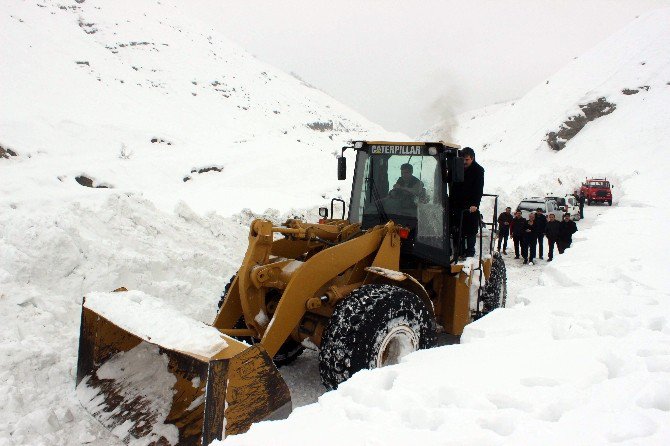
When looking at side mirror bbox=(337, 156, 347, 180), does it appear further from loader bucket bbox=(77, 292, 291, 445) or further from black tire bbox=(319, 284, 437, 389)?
loader bucket bbox=(77, 292, 291, 445)

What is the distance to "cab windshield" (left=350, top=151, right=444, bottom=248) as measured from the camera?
5.40m

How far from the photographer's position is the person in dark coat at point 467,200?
18.2ft

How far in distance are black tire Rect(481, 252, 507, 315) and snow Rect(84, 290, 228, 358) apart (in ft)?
12.7

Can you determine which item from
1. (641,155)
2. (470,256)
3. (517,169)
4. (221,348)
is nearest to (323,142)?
(517,169)

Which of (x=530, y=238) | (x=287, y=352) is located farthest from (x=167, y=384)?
(x=530, y=238)

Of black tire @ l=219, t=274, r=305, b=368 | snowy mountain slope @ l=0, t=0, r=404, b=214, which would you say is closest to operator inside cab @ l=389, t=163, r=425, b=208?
black tire @ l=219, t=274, r=305, b=368

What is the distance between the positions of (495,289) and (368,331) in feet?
10.4

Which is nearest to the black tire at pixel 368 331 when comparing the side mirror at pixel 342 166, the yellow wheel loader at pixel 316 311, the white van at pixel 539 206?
the yellow wheel loader at pixel 316 311

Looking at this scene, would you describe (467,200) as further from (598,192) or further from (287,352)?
(598,192)

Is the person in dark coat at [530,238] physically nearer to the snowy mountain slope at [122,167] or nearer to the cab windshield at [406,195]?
the snowy mountain slope at [122,167]

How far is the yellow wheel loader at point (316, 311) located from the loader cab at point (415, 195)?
0.04 feet

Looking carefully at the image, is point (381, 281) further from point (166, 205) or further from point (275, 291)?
point (166, 205)

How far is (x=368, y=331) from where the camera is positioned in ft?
13.3

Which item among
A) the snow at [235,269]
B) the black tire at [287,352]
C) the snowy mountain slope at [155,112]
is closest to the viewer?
the snow at [235,269]
